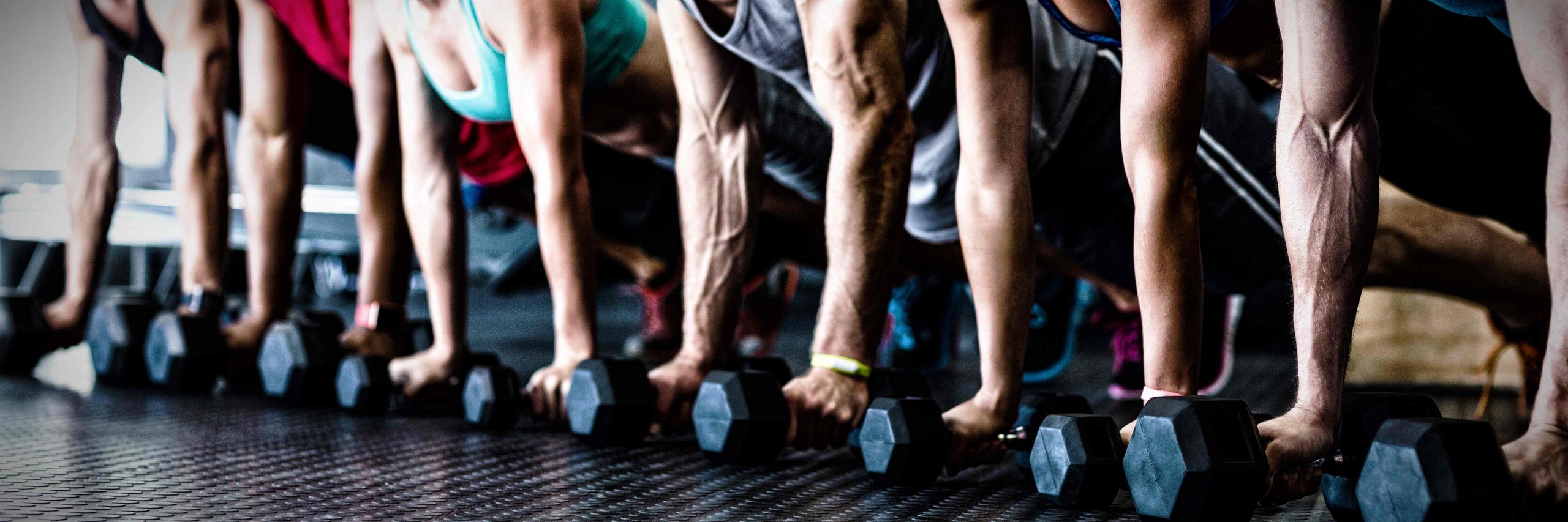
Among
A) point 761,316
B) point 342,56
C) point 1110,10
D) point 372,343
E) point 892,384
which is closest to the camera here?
point 1110,10

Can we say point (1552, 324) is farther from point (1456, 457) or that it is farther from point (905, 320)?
point (905, 320)

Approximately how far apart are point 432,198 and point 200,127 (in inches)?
22.1

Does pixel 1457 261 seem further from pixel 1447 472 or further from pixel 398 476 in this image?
pixel 398 476

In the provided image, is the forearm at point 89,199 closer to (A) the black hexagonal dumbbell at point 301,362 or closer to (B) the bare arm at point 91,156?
(B) the bare arm at point 91,156

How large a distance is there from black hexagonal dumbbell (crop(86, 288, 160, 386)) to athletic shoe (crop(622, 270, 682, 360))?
1028mm

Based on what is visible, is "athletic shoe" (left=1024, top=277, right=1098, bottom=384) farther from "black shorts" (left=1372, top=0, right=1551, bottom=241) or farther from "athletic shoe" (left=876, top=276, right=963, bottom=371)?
"black shorts" (left=1372, top=0, right=1551, bottom=241)

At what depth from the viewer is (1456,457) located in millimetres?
632

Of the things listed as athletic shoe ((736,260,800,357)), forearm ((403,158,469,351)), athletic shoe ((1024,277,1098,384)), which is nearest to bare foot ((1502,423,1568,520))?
forearm ((403,158,469,351))

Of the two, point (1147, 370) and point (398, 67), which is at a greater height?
point (398, 67)

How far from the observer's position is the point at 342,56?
70.0 inches

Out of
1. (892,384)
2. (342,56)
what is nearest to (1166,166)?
(892,384)

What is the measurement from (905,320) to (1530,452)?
1.70 m

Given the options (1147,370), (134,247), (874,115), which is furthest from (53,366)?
(134,247)

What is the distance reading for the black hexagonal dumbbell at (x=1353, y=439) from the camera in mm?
755
